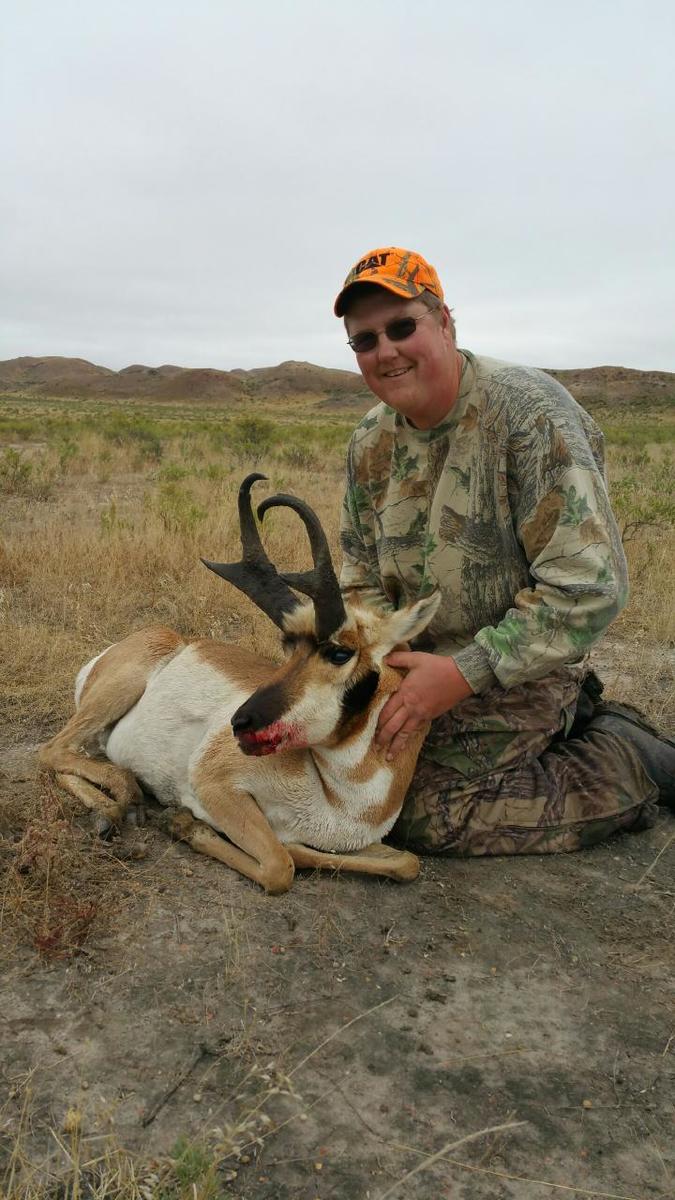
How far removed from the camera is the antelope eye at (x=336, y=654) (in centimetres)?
405

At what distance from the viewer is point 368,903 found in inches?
163

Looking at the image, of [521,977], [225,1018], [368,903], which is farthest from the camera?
[368,903]

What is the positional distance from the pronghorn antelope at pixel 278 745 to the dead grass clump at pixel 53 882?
38cm

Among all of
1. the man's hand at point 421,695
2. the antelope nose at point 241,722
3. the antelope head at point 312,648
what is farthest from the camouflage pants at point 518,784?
the antelope nose at point 241,722

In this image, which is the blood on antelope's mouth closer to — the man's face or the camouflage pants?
the camouflage pants

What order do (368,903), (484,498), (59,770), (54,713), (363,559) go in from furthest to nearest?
Result: (54,713) < (363,559) < (59,770) < (484,498) < (368,903)

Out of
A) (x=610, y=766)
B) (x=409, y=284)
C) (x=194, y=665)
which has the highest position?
(x=409, y=284)

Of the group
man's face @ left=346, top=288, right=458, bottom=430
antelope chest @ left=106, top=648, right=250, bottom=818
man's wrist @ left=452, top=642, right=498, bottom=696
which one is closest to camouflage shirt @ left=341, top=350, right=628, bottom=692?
man's wrist @ left=452, top=642, right=498, bottom=696

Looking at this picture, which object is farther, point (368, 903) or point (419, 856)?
point (419, 856)

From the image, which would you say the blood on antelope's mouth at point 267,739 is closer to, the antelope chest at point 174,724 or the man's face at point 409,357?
the antelope chest at point 174,724

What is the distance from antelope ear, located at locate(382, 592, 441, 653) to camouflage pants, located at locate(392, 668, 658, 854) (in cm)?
76

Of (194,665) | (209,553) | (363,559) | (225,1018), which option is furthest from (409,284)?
(209,553)

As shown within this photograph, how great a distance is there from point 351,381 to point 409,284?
123 m

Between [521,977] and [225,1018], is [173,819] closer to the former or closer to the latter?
[225,1018]
